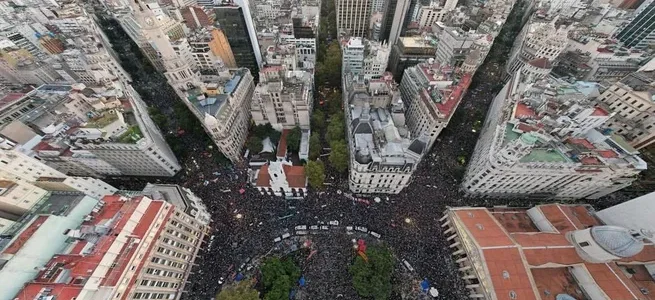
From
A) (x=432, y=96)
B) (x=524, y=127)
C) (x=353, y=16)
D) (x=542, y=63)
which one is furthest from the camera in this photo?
(x=353, y=16)

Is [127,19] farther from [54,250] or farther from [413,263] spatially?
[413,263]

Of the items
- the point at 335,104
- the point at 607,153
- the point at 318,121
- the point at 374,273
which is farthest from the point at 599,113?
the point at 318,121

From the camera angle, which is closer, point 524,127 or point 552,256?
point 552,256

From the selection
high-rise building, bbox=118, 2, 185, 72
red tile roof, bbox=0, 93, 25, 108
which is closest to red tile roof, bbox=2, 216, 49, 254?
high-rise building, bbox=118, 2, 185, 72

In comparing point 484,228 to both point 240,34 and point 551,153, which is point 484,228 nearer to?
point 551,153

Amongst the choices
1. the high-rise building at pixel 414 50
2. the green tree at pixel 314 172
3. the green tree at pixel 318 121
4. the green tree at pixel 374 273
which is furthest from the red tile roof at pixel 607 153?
the green tree at pixel 318 121

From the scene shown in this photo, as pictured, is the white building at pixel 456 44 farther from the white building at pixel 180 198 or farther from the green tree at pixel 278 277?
the white building at pixel 180 198

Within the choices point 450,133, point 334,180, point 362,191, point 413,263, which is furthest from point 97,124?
point 450,133
